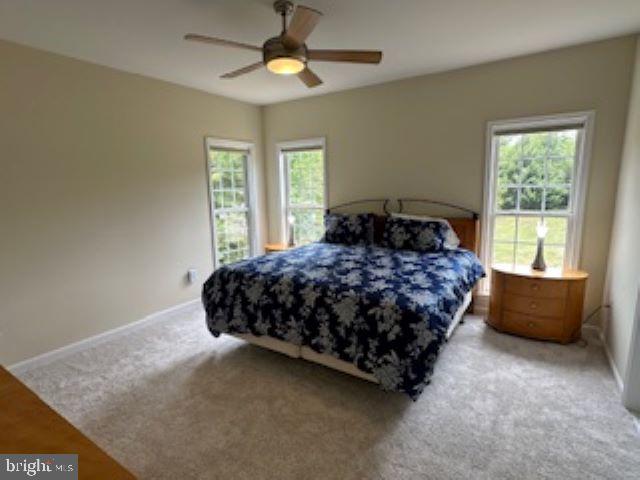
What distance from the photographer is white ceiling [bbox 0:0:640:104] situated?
214 centimetres

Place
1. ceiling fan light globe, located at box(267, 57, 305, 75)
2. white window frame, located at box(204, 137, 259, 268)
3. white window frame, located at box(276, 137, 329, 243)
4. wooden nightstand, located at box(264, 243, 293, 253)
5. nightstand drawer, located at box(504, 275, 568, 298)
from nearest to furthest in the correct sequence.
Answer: ceiling fan light globe, located at box(267, 57, 305, 75) → nightstand drawer, located at box(504, 275, 568, 298) → white window frame, located at box(204, 137, 259, 268) → white window frame, located at box(276, 137, 329, 243) → wooden nightstand, located at box(264, 243, 293, 253)

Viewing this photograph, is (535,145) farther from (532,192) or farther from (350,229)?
(350,229)

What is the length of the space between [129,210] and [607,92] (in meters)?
4.42

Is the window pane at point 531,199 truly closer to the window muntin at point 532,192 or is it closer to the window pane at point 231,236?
the window muntin at point 532,192

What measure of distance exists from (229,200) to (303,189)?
1.03 m

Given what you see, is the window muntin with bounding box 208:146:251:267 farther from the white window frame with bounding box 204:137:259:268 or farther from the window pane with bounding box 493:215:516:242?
the window pane with bounding box 493:215:516:242

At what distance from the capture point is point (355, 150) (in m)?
4.14

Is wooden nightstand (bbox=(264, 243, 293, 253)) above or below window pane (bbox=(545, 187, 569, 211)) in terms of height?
below

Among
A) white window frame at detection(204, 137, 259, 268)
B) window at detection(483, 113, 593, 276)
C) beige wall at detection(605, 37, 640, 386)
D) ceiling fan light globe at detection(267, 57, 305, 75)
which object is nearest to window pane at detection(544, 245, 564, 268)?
window at detection(483, 113, 593, 276)

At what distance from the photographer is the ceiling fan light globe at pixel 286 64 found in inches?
82.4

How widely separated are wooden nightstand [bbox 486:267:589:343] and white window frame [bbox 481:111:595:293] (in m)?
0.33

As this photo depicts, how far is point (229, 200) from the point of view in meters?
4.54

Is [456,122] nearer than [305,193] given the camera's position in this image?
Yes

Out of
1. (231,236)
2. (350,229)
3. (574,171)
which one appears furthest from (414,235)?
(231,236)
